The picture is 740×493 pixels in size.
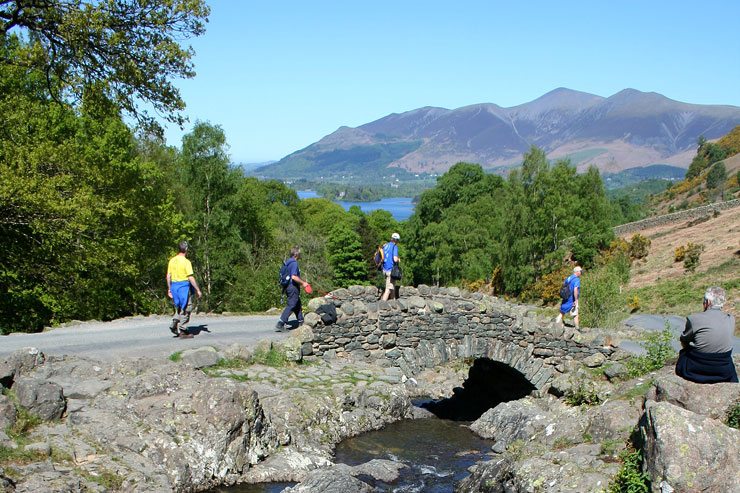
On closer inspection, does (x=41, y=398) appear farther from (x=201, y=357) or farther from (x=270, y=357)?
(x=270, y=357)

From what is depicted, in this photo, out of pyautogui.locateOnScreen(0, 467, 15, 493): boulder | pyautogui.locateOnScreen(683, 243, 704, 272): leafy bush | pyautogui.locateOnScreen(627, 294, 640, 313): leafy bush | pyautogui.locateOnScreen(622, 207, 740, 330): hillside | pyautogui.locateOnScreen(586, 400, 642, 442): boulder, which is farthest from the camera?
pyautogui.locateOnScreen(683, 243, 704, 272): leafy bush

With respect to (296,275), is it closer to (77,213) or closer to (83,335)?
(83,335)

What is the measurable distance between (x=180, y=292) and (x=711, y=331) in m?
11.2

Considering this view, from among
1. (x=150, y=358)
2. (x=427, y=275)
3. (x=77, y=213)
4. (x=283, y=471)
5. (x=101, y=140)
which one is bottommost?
(x=427, y=275)

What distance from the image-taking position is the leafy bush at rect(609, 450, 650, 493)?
8.70m

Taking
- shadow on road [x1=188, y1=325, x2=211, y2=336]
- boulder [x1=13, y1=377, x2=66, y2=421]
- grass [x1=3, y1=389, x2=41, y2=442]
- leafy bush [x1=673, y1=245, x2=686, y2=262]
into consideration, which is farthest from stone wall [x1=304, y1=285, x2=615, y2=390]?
leafy bush [x1=673, y1=245, x2=686, y2=262]

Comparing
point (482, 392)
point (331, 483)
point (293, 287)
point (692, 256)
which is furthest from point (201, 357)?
point (692, 256)

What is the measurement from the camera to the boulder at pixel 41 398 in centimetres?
1044

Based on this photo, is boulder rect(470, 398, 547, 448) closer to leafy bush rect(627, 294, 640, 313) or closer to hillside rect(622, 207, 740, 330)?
hillside rect(622, 207, 740, 330)

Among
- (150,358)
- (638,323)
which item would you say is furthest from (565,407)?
(638,323)

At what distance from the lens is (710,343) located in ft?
32.2

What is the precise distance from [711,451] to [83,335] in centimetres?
1387

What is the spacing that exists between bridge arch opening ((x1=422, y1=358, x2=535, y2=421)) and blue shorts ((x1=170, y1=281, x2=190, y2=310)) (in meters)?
8.36

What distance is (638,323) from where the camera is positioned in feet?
107
